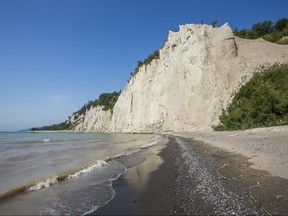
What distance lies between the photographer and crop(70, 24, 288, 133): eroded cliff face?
1544 inches

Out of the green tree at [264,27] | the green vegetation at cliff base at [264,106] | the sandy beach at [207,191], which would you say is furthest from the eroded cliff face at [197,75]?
the sandy beach at [207,191]

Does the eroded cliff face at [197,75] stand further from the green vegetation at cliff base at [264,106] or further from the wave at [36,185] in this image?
the wave at [36,185]

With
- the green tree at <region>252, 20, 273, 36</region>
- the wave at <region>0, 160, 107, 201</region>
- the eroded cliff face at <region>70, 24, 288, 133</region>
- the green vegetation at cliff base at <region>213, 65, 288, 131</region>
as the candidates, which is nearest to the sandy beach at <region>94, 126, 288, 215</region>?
the wave at <region>0, 160, 107, 201</region>

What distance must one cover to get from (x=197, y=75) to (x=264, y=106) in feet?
69.3

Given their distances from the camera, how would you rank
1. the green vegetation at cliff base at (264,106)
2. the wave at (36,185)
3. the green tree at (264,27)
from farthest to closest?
the green tree at (264,27) < the green vegetation at cliff base at (264,106) < the wave at (36,185)

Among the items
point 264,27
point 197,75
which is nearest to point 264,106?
point 197,75

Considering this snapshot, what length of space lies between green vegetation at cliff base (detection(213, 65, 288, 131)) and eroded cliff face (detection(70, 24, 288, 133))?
6.04m

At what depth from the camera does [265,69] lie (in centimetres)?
3669

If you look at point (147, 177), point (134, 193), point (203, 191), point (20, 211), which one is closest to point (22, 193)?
point (20, 211)

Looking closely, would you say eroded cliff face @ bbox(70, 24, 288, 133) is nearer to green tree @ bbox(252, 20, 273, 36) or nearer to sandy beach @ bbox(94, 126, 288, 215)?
green tree @ bbox(252, 20, 273, 36)

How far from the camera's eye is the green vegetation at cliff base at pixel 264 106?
23.3 metres

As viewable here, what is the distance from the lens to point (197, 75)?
44.3 m

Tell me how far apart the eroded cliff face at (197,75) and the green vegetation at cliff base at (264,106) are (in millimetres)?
6036

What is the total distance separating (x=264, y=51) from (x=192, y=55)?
11920 mm
